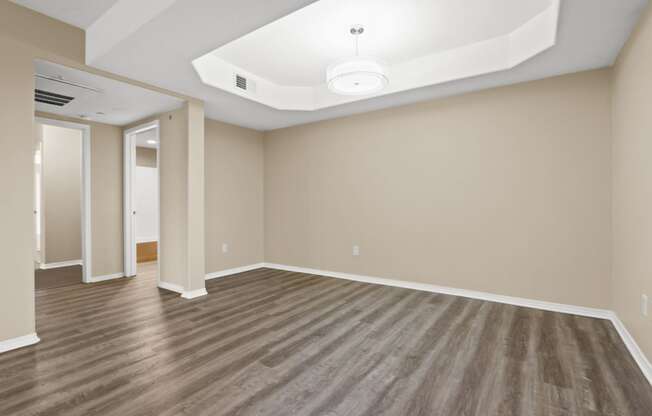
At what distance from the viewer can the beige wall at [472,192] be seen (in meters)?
3.19

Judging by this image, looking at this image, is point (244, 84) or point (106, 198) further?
point (106, 198)

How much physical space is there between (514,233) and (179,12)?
379cm

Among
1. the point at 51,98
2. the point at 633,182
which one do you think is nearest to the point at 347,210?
the point at 633,182

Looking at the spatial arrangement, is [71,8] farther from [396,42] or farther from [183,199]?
[396,42]

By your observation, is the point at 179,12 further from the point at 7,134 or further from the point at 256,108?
the point at 256,108

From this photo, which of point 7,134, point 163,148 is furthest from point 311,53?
point 7,134

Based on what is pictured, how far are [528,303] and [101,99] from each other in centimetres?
542

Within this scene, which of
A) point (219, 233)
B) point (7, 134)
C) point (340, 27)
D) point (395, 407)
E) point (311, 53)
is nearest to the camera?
point (395, 407)

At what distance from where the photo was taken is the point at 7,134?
248 cm

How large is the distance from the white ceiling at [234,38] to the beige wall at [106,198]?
80.3 inches

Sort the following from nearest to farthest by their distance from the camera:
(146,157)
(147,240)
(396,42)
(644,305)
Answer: (644,305)
(396,42)
(146,157)
(147,240)

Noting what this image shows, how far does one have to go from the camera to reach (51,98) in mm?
3625

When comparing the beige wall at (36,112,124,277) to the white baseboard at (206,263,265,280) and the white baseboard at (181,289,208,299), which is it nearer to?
the white baseboard at (206,263,265,280)

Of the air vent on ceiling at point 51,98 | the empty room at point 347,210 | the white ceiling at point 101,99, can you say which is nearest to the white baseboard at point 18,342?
the empty room at point 347,210
